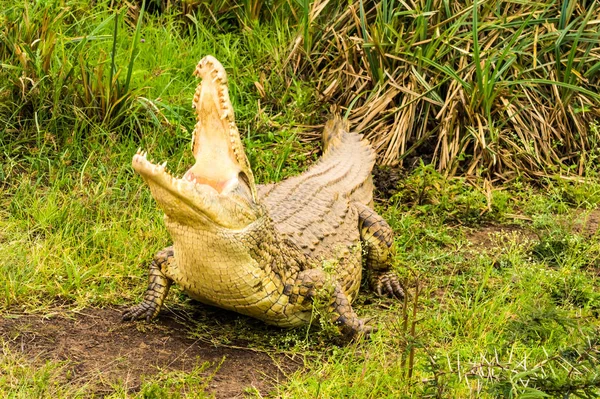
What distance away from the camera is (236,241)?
13.5 ft

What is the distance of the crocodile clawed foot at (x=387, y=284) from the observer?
5273 millimetres

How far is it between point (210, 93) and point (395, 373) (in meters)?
1.48

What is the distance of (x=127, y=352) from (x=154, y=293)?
0.44 m

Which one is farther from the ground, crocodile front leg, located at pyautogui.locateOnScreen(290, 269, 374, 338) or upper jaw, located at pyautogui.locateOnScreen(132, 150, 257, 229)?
upper jaw, located at pyautogui.locateOnScreen(132, 150, 257, 229)

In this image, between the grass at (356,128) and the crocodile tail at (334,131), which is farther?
the crocodile tail at (334,131)

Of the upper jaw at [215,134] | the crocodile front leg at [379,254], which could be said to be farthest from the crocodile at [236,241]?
the crocodile front leg at [379,254]

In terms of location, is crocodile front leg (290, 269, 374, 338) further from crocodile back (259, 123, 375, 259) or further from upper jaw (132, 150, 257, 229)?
upper jaw (132, 150, 257, 229)

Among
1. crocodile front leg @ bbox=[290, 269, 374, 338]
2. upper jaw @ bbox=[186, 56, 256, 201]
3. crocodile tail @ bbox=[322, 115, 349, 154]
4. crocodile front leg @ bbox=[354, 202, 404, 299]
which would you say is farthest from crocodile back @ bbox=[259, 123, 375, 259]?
upper jaw @ bbox=[186, 56, 256, 201]

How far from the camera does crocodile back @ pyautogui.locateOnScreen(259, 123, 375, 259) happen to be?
4.85 meters

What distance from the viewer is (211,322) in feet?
15.1

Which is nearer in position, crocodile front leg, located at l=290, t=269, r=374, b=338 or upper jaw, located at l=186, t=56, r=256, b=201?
upper jaw, located at l=186, t=56, r=256, b=201

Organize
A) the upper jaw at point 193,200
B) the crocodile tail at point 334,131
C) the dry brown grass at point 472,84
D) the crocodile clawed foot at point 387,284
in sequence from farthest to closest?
the dry brown grass at point 472,84, the crocodile tail at point 334,131, the crocodile clawed foot at point 387,284, the upper jaw at point 193,200

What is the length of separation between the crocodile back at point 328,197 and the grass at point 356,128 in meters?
0.34

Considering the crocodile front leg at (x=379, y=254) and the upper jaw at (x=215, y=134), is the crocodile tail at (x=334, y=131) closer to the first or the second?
the crocodile front leg at (x=379, y=254)
